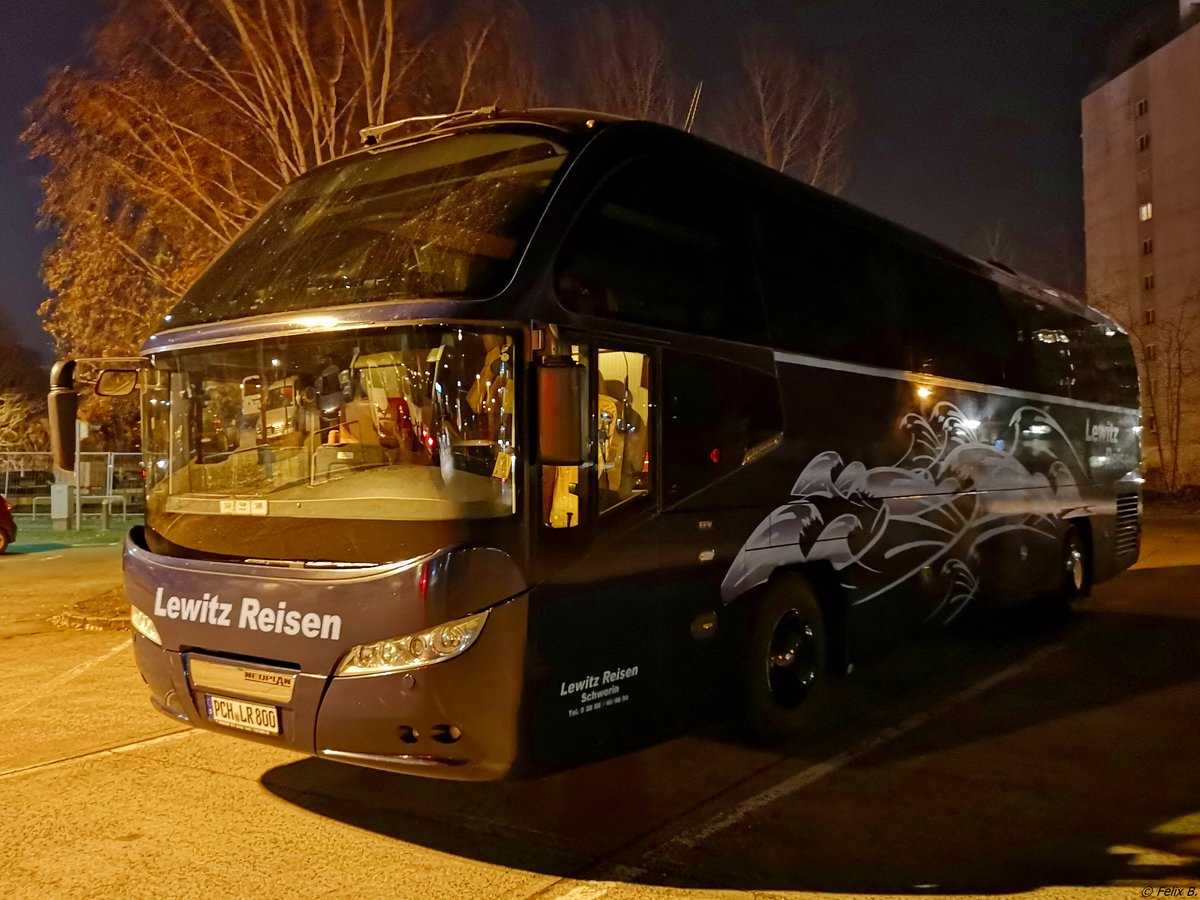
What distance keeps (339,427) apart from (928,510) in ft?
16.9

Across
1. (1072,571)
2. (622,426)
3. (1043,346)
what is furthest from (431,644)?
(1072,571)

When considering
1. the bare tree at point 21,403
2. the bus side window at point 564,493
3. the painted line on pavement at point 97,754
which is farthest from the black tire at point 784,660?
the bare tree at point 21,403

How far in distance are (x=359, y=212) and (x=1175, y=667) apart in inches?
301

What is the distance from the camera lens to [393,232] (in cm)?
530

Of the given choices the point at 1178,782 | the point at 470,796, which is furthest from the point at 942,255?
the point at 470,796

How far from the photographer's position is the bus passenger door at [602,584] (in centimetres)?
479

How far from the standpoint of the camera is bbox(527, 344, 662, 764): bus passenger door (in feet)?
15.7

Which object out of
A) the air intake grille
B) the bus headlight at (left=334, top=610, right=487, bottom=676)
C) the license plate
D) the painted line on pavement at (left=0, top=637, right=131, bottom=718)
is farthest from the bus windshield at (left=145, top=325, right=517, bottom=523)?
the air intake grille

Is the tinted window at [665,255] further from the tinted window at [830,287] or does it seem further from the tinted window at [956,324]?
the tinted window at [956,324]

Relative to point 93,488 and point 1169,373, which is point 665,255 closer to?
point 93,488

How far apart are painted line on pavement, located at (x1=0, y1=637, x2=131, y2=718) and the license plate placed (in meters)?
3.65

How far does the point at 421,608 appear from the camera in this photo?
176 inches

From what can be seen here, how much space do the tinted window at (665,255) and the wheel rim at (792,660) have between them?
194 cm

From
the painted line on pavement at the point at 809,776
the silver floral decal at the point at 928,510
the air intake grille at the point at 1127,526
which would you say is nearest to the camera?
the painted line on pavement at the point at 809,776
